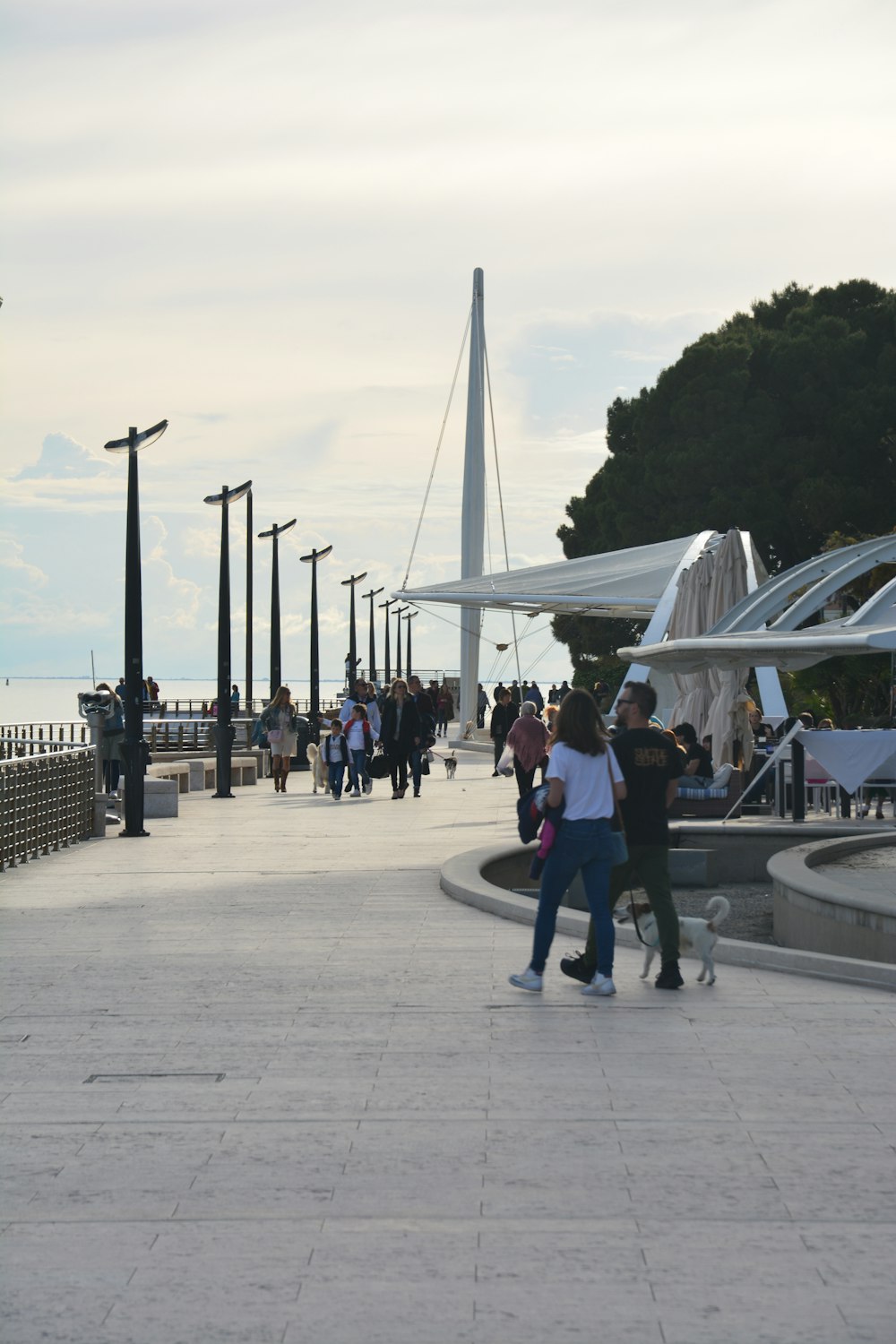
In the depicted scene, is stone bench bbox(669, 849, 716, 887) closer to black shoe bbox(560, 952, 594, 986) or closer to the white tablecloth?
the white tablecloth

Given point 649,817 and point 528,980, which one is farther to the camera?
point 649,817

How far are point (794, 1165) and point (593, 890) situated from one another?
3091 millimetres

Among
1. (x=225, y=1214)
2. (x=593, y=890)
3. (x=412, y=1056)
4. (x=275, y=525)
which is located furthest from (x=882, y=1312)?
(x=275, y=525)

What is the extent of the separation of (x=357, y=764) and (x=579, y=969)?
1622 centimetres

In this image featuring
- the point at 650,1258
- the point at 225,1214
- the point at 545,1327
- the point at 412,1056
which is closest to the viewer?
the point at 545,1327

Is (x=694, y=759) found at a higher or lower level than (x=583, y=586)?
lower

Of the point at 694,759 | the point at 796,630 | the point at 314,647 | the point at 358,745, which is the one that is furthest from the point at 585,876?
the point at 314,647

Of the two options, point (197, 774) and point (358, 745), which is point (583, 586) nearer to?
point (358, 745)

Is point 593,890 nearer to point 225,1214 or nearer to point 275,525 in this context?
point 225,1214

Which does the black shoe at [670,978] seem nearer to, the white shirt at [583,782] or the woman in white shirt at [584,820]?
the woman in white shirt at [584,820]

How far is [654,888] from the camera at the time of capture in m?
8.46

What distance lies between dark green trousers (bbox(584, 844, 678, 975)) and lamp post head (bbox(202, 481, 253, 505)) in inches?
813

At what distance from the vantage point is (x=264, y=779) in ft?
104

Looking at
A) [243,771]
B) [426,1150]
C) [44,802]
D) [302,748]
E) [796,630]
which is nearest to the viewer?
[426,1150]
